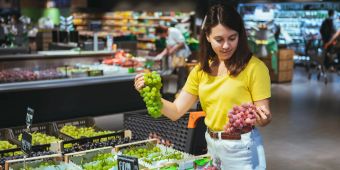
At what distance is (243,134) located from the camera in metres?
2.29

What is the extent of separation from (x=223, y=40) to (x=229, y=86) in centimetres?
24

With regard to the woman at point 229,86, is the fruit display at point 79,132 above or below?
below

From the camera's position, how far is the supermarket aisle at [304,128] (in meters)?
5.80

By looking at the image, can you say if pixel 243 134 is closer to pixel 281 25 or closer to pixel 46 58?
A: pixel 46 58

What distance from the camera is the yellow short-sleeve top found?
245 centimetres

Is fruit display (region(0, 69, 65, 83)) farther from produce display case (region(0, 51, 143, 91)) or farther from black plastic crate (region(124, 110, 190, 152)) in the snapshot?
black plastic crate (region(124, 110, 190, 152))

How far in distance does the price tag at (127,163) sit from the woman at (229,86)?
324 millimetres

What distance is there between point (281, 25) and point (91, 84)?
11.0 metres

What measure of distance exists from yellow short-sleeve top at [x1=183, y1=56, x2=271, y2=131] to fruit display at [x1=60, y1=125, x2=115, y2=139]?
1.99 metres

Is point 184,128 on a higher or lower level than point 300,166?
higher

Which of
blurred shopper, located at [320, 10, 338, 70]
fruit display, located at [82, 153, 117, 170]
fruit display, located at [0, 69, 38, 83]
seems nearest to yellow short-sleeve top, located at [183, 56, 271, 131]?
fruit display, located at [82, 153, 117, 170]

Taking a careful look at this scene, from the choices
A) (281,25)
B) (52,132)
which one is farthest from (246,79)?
(281,25)

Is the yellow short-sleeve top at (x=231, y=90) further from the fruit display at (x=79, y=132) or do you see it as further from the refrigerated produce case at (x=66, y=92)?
the refrigerated produce case at (x=66, y=92)

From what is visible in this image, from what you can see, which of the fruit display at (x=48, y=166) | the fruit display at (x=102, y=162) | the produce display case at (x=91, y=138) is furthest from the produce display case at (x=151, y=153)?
the fruit display at (x=48, y=166)
